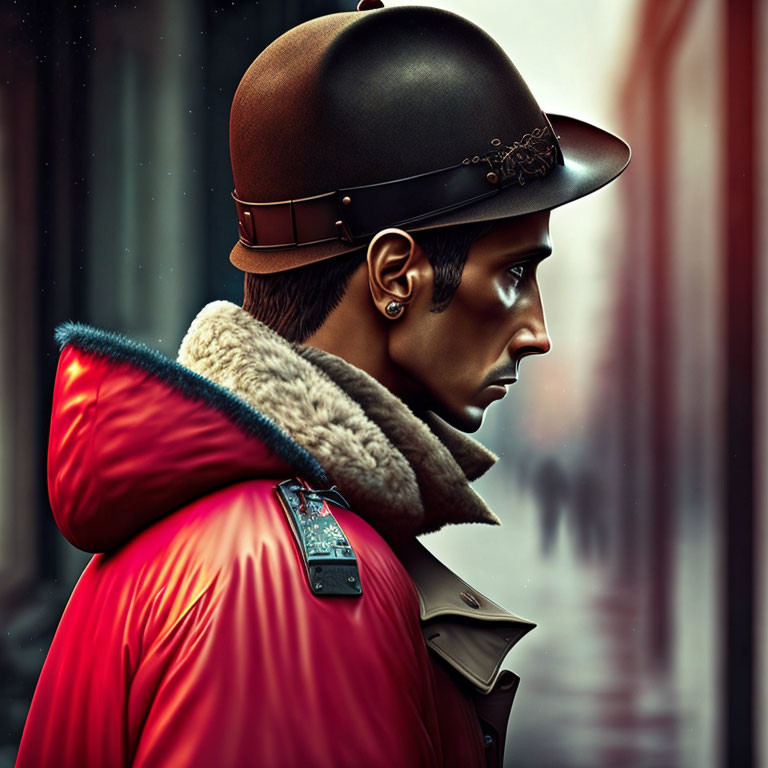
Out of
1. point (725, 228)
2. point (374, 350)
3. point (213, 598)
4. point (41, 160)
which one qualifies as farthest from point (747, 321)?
point (213, 598)

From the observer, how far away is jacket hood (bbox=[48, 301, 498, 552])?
2.77ft

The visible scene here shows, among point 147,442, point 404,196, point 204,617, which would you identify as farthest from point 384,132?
point 204,617

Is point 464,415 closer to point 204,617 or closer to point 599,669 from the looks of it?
point 204,617

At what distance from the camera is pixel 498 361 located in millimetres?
1033

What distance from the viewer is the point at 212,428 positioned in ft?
2.76

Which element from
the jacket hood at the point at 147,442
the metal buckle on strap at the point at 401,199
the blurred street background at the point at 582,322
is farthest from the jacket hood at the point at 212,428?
the blurred street background at the point at 582,322

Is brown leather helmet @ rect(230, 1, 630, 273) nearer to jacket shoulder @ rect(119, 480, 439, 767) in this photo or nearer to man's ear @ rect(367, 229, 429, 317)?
man's ear @ rect(367, 229, 429, 317)

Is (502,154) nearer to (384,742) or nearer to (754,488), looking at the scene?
(384,742)

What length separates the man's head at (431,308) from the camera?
986 mm

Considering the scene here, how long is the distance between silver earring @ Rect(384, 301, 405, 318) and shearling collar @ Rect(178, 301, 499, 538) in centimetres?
7

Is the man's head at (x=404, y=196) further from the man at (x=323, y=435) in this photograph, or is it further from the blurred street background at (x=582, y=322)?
the blurred street background at (x=582, y=322)

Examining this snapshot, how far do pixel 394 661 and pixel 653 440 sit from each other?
1646 mm

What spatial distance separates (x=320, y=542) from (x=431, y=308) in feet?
0.99

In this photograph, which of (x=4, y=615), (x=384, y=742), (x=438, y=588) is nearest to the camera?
(x=384, y=742)
